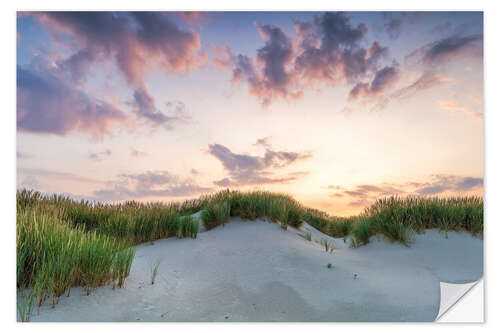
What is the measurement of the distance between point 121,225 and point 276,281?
221cm

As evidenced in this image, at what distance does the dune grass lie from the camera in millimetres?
2230

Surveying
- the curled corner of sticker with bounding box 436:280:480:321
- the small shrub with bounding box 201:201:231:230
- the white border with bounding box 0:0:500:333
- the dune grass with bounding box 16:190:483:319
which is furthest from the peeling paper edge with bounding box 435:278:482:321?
the small shrub with bounding box 201:201:231:230

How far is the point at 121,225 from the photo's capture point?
3969 mm

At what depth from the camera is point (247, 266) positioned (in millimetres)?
3209

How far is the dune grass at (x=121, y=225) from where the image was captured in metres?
2.23

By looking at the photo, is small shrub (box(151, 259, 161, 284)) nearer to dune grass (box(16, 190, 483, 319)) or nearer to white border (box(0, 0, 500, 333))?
dune grass (box(16, 190, 483, 319))

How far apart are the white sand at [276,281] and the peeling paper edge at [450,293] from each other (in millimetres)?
58

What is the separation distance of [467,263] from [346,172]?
63.3 inches

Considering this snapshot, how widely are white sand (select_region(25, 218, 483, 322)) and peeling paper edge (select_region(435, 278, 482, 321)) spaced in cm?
6
